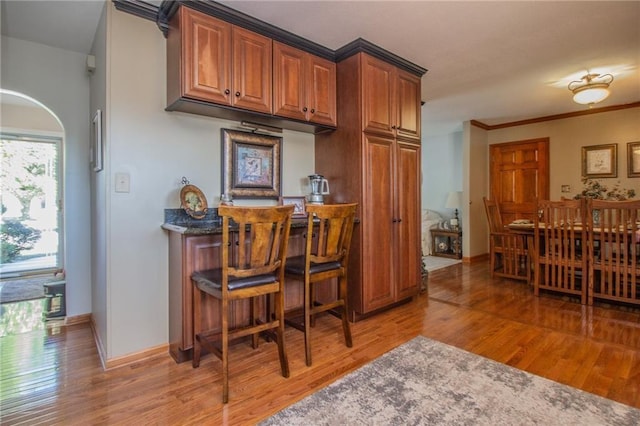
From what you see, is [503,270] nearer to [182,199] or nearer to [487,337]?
[487,337]

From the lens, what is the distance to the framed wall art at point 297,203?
2920 millimetres

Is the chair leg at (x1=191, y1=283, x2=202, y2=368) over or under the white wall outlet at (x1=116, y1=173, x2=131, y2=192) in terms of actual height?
under

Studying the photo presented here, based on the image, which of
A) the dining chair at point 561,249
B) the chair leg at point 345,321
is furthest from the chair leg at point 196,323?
the dining chair at point 561,249

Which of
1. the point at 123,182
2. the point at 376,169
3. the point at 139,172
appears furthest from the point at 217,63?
the point at 376,169

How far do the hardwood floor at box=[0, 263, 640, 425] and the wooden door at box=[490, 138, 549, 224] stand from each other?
270cm

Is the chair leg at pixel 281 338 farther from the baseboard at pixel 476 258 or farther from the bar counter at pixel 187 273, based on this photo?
the baseboard at pixel 476 258

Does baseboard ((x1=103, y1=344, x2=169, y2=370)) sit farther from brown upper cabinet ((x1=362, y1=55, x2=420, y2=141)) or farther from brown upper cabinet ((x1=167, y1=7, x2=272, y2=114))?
brown upper cabinet ((x1=362, y1=55, x2=420, y2=141))

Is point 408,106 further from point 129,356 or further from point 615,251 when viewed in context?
point 129,356

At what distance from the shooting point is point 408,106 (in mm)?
3242

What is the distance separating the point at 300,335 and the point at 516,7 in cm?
292

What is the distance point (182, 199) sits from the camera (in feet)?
7.61

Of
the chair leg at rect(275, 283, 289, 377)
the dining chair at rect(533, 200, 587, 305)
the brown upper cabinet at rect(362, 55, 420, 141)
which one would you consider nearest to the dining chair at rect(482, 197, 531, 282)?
the dining chair at rect(533, 200, 587, 305)

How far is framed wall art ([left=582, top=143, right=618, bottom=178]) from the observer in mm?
4727

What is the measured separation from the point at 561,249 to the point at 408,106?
2.33 meters
